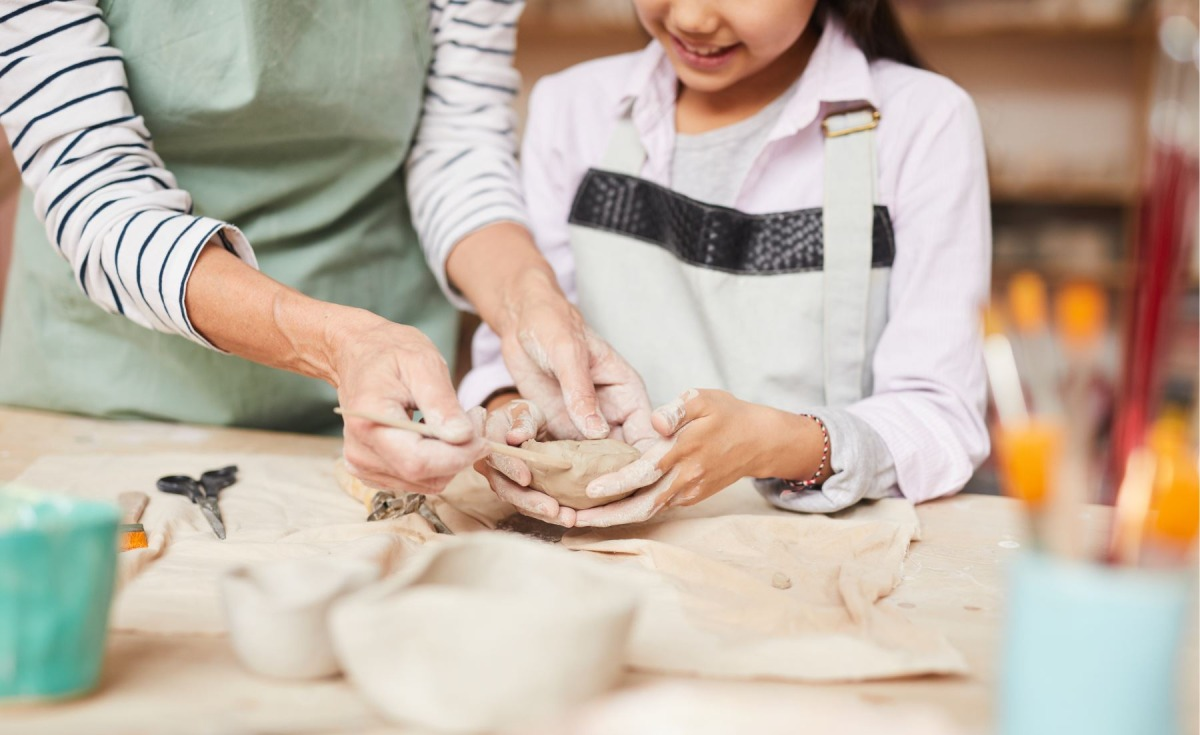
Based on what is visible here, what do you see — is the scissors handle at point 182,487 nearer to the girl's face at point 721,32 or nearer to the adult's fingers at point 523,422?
the adult's fingers at point 523,422

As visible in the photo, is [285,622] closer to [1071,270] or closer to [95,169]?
[95,169]

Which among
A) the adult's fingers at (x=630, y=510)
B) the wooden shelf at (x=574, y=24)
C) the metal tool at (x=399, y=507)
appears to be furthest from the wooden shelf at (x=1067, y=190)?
the metal tool at (x=399, y=507)

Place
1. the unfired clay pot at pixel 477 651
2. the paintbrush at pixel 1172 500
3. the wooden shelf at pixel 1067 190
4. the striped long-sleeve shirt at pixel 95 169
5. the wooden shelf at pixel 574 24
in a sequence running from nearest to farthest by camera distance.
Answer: the paintbrush at pixel 1172 500 < the unfired clay pot at pixel 477 651 < the striped long-sleeve shirt at pixel 95 169 < the wooden shelf at pixel 1067 190 < the wooden shelf at pixel 574 24

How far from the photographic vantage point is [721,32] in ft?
4.43

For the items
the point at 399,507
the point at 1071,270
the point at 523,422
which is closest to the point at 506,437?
the point at 523,422

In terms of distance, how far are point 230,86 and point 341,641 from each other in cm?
95

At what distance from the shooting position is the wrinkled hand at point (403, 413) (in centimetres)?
101

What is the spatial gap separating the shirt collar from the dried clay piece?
0.55 m

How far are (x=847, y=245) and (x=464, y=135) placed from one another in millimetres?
623

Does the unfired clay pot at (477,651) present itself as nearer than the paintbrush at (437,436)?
Yes

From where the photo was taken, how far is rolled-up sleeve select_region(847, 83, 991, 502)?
133 centimetres

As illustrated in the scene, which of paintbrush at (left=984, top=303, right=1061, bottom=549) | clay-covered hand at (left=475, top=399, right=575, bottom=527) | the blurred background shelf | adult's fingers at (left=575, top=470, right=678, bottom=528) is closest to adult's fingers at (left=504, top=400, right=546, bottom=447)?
clay-covered hand at (left=475, top=399, right=575, bottom=527)

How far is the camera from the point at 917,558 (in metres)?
1.11

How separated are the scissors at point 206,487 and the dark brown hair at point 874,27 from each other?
1050mm
